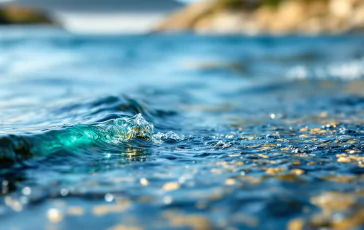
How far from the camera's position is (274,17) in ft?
480

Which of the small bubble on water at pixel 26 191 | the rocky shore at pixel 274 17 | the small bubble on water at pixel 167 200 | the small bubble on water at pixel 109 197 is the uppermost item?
the rocky shore at pixel 274 17

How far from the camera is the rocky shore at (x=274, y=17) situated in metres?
114

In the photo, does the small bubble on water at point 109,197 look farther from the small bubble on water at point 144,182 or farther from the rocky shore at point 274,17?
the rocky shore at point 274,17

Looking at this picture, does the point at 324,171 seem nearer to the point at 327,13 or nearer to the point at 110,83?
the point at 110,83

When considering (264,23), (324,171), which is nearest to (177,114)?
(324,171)

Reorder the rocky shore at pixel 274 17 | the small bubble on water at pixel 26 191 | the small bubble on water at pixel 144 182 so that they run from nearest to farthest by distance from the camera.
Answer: the small bubble on water at pixel 26 191 < the small bubble on water at pixel 144 182 < the rocky shore at pixel 274 17

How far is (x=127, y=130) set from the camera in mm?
6812

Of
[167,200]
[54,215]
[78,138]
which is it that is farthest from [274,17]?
[54,215]

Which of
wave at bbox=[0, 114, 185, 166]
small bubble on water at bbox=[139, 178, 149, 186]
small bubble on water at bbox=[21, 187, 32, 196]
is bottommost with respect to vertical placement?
small bubble on water at bbox=[139, 178, 149, 186]

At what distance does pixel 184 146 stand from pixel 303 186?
7.81 ft

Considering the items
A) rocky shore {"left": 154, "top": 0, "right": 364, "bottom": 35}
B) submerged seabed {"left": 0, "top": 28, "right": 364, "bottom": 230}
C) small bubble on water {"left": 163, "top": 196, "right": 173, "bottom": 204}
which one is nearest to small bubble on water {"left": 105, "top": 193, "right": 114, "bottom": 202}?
submerged seabed {"left": 0, "top": 28, "right": 364, "bottom": 230}

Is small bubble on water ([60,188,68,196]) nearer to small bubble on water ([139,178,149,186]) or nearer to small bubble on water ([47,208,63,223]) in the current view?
small bubble on water ([47,208,63,223])

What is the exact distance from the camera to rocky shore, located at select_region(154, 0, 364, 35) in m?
114

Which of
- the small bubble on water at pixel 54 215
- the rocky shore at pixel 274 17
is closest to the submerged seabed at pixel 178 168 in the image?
the small bubble on water at pixel 54 215
